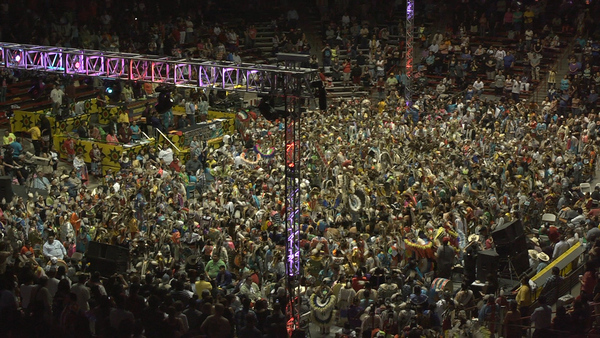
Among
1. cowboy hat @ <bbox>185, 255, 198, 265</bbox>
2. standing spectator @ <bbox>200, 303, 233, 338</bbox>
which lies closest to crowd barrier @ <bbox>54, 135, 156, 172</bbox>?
cowboy hat @ <bbox>185, 255, 198, 265</bbox>

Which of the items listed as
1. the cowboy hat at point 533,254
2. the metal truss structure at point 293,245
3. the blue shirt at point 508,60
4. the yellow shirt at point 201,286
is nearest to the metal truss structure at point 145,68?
the metal truss structure at point 293,245

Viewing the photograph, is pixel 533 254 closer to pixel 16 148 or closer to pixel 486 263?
pixel 486 263

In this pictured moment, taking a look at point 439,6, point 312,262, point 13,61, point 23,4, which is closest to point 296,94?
point 312,262

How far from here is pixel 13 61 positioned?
68.6ft

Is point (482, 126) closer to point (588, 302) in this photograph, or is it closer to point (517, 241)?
point (517, 241)

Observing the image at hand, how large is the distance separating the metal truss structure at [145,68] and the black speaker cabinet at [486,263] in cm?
485

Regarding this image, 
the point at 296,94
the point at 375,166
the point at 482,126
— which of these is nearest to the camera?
the point at 296,94

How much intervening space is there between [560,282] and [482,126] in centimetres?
Answer: 1335

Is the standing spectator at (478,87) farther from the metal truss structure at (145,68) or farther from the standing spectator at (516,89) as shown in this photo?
the metal truss structure at (145,68)

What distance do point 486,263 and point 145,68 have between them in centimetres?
839

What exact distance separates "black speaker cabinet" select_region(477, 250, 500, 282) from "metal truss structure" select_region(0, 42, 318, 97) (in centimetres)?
485

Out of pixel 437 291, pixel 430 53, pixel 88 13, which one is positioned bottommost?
pixel 437 291

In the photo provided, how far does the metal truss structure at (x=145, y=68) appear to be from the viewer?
56.3ft

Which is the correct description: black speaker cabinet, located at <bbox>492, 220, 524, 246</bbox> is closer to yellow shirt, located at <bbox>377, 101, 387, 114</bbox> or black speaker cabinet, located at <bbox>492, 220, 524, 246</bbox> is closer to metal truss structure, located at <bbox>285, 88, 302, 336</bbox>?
metal truss structure, located at <bbox>285, 88, 302, 336</bbox>
